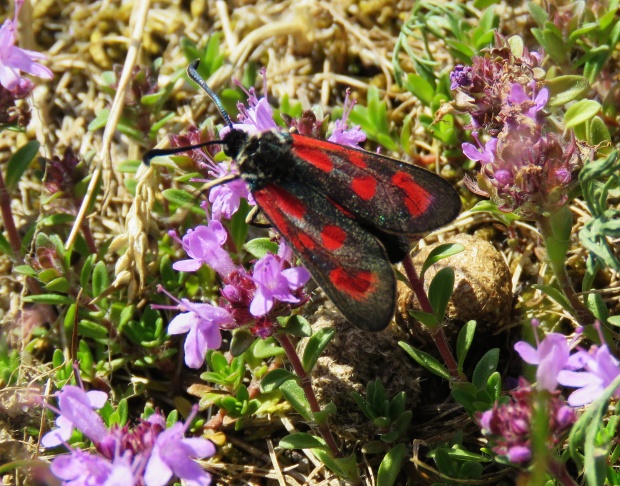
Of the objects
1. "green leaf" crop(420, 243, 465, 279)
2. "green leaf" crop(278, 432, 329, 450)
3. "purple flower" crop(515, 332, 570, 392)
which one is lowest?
"green leaf" crop(278, 432, 329, 450)

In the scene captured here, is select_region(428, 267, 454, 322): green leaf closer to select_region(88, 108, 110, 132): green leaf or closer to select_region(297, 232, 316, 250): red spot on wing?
select_region(297, 232, 316, 250): red spot on wing

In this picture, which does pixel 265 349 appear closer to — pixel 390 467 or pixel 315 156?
pixel 390 467

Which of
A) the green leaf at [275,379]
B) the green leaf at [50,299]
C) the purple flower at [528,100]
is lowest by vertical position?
the green leaf at [50,299]

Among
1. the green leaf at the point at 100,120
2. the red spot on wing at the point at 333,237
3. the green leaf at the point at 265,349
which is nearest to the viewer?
the red spot on wing at the point at 333,237

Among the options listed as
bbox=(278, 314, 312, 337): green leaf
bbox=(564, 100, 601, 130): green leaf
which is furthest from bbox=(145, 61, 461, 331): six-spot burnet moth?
bbox=(564, 100, 601, 130): green leaf

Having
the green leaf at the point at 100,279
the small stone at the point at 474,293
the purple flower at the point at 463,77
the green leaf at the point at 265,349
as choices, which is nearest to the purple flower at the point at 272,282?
the green leaf at the point at 265,349

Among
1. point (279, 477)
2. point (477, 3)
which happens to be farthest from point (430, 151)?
point (279, 477)

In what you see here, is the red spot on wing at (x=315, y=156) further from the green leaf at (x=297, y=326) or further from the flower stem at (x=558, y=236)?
the flower stem at (x=558, y=236)
